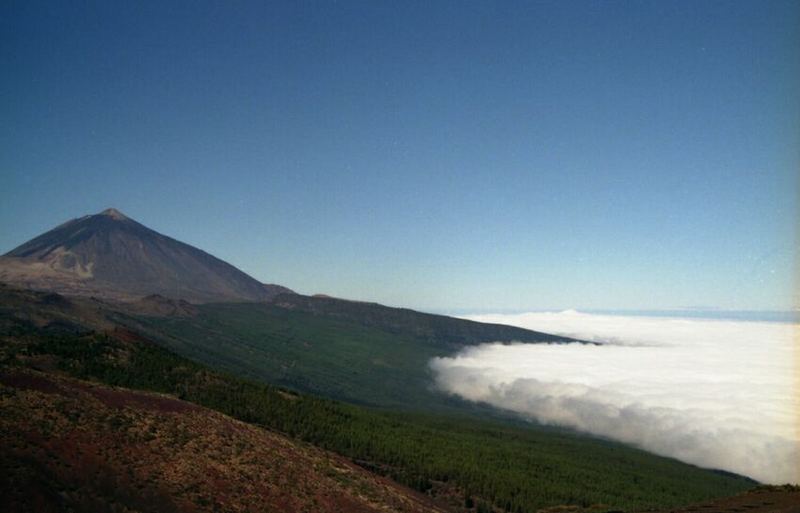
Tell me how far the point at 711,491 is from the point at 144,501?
192 meters

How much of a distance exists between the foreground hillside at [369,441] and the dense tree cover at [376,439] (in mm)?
309

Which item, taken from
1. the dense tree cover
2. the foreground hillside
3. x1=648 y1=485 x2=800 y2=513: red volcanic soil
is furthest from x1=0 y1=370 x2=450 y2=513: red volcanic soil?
x1=648 y1=485 x2=800 y2=513: red volcanic soil

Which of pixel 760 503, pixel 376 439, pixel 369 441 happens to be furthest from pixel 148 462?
pixel 760 503

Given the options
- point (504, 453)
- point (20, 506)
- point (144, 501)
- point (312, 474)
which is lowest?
point (504, 453)

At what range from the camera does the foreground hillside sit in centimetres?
7850

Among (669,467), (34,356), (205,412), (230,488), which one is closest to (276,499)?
(230,488)

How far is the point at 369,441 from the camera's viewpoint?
104000 millimetres

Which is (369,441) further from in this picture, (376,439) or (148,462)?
(148,462)

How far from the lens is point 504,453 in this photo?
134625 mm

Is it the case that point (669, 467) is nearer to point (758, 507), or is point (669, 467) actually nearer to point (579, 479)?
point (579, 479)

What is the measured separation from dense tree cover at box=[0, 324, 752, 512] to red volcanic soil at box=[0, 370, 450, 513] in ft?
61.4

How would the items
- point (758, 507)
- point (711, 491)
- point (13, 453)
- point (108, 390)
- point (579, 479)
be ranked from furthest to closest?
point (711, 491), point (579, 479), point (108, 390), point (758, 507), point (13, 453)

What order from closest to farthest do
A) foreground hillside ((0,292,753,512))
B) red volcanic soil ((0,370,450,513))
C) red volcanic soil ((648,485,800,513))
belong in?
red volcanic soil ((0,370,450,513)) → red volcanic soil ((648,485,800,513)) → foreground hillside ((0,292,753,512))

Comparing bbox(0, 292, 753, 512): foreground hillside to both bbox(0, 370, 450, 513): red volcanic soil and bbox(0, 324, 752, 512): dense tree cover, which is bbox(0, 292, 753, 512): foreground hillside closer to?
bbox(0, 324, 752, 512): dense tree cover
